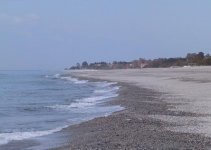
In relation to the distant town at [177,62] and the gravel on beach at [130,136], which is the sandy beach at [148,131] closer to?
the gravel on beach at [130,136]

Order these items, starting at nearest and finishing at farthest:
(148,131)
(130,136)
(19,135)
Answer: (130,136) < (148,131) < (19,135)

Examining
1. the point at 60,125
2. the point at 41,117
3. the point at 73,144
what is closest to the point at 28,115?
the point at 41,117

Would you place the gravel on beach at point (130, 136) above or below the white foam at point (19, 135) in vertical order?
above

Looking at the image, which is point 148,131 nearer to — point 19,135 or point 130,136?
point 130,136

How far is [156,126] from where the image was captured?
15.4 metres

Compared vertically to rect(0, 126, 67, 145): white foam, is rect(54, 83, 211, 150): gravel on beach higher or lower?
higher

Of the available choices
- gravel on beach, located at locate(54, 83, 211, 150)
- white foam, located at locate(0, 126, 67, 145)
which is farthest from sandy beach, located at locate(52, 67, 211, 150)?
white foam, located at locate(0, 126, 67, 145)

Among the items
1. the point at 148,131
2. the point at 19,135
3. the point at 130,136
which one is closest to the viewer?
the point at 130,136

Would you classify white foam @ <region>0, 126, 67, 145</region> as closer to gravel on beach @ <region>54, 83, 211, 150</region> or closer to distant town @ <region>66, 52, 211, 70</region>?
gravel on beach @ <region>54, 83, 211, 150</region>

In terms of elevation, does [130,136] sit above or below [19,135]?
above

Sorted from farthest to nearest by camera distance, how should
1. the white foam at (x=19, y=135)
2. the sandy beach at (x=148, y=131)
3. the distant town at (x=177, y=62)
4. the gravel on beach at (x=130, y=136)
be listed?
1. the distant town at (x=177, y=62)
2. the white foam at (x=19, y=135)
3. the sandy beach at (x=148, y=131)
4. the gravel on beach at (x=130, y=136)

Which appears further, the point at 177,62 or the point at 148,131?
the point at 177,62

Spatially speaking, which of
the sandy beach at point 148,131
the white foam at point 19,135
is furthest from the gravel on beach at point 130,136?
the white foam at point 19,135

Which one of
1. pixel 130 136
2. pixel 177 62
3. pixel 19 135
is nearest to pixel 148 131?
pixel 130 136
